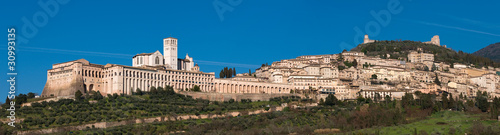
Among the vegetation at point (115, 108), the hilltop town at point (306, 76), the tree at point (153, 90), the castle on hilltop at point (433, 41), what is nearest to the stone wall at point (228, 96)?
the vegetation at point (115, 108)

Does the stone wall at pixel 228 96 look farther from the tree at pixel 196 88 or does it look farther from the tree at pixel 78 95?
the tree at pixel 78 95

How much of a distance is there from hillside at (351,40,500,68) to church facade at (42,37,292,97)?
132ft

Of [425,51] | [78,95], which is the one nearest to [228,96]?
[78,95]

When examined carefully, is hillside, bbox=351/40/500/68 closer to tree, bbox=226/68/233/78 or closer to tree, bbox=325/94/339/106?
tree, bbox=226/68/233/78

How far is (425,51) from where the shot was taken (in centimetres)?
12288

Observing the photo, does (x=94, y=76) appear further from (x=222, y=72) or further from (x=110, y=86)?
(x=222, y=72)

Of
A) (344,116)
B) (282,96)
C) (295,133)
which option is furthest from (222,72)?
(295,133)

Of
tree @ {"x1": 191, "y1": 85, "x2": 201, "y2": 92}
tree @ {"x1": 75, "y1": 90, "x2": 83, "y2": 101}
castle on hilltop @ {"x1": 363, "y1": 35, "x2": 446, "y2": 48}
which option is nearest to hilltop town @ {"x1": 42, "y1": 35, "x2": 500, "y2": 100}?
tree @ {"x1": 191, "y1": 85, "x2": 201, "y2": 92}

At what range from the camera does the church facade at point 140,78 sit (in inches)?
2874

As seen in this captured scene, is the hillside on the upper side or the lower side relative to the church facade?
upper

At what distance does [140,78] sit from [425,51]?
6777 centimetres

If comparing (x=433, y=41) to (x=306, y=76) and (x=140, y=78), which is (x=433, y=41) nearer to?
(x=306, y=76)

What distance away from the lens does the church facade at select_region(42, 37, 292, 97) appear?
73000mm

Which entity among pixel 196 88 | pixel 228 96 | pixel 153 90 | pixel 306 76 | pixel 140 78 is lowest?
pixel 228 96
